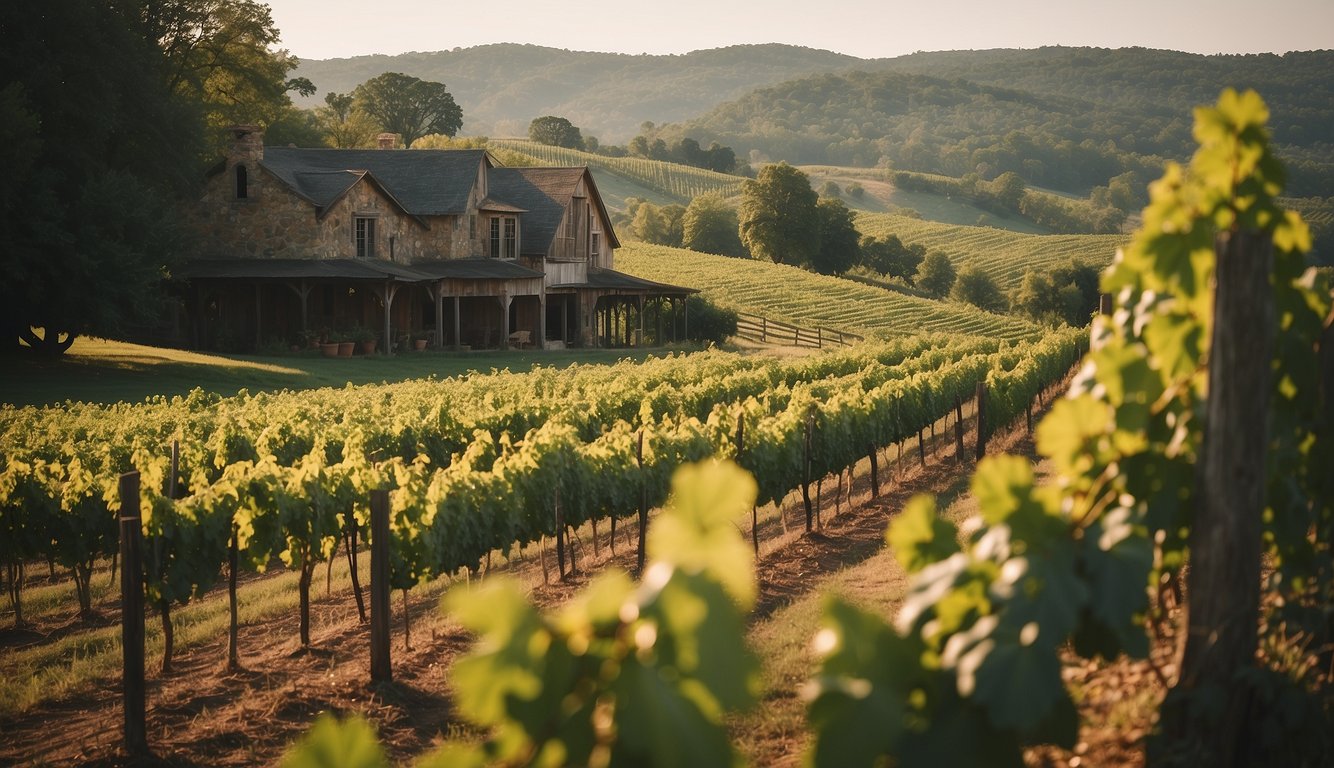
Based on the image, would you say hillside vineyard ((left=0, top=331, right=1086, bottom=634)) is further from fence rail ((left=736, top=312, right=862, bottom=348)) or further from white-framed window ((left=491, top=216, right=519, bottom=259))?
fence rail ((left=736, top=312, right=862, bottom=348))

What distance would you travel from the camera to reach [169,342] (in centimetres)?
3847


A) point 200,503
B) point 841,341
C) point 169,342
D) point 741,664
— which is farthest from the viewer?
point 841,341

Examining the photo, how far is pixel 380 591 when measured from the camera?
889 cm

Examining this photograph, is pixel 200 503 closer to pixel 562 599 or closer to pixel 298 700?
pixel 298 700

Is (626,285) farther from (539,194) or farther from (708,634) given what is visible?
(708,634)

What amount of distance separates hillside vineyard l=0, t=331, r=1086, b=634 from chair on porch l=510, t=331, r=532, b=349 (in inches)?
746

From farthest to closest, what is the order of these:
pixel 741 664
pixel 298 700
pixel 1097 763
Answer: pixel 298 700, pixel 1097 763, pixel 741 664

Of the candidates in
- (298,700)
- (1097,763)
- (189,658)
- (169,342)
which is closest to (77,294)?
(169,342)

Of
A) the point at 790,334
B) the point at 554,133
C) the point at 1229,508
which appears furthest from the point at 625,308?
the point at 554,133

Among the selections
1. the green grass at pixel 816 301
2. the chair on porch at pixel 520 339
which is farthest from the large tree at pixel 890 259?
the chair on porch at pixel 520 339

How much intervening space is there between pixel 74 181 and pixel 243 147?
8.78m

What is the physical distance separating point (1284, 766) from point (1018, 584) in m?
1.35

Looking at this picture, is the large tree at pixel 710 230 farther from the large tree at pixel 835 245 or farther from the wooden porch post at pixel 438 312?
the wooden porch post at pixel 438 312

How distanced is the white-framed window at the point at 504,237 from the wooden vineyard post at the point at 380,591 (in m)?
36.4
